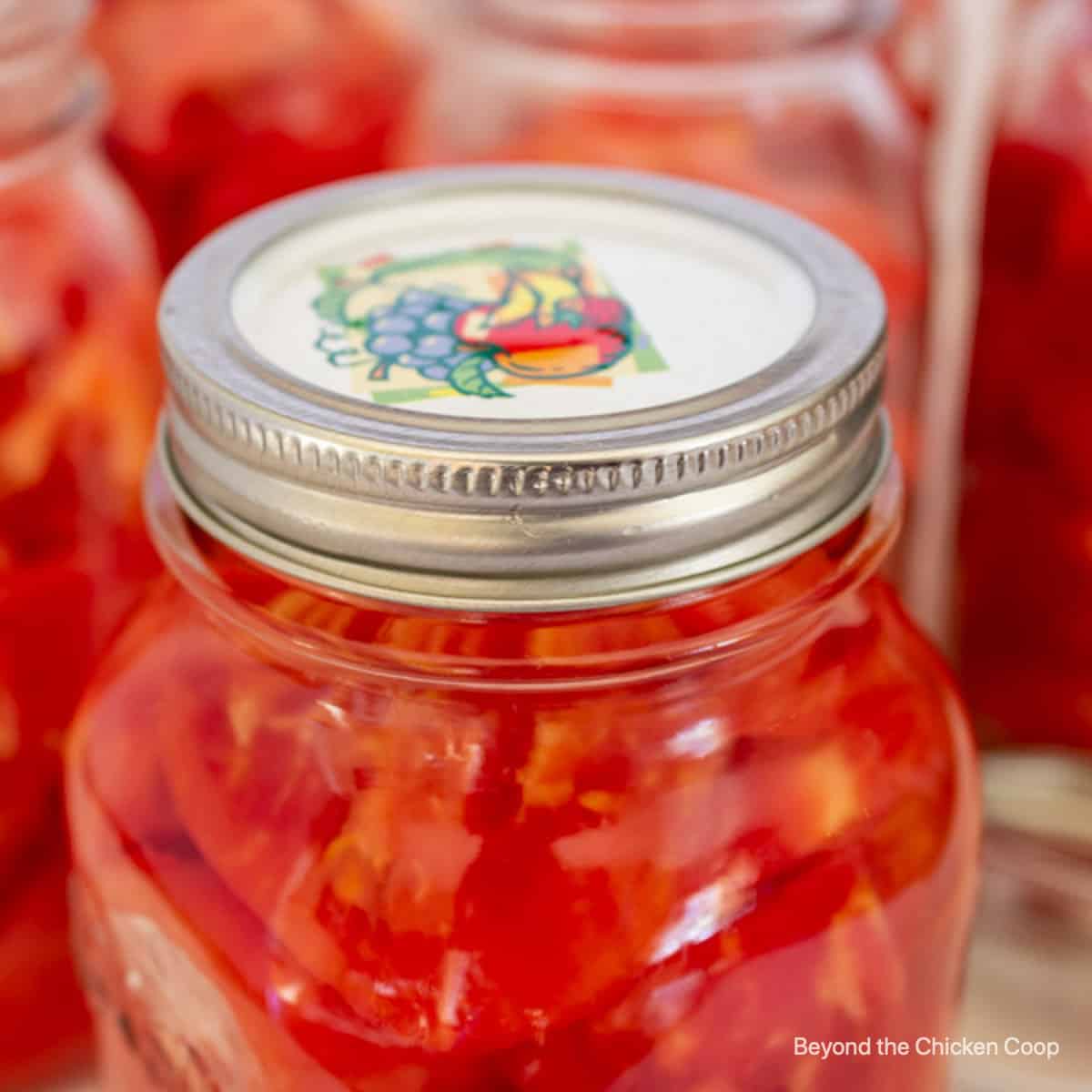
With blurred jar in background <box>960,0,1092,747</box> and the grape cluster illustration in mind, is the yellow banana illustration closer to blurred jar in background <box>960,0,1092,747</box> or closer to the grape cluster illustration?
the grape cluster illustration

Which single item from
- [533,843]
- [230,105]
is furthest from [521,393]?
[230,105]

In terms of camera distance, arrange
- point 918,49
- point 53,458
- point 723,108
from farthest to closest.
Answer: point 918,49
point 723,108
point 53,458

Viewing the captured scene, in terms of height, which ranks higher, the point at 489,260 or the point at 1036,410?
the point at 489,260

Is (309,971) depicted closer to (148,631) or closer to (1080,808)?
(148,631)

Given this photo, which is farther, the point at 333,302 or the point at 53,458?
the point at 53,458

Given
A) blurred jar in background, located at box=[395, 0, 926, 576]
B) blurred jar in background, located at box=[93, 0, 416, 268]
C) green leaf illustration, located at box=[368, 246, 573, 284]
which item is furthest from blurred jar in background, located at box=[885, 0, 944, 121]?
green leaf illustration, located at box=[368, 246, 573, 284]

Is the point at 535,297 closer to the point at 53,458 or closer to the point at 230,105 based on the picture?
the point at 53,458

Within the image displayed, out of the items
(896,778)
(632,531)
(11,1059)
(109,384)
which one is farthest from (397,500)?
(11,1059)

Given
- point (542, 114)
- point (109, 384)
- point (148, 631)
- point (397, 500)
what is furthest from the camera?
point (542, 114)

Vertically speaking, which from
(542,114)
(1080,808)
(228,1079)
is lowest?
(1080,808)
